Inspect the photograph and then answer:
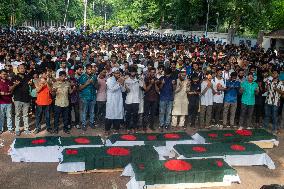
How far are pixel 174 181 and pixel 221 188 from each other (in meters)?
1.11

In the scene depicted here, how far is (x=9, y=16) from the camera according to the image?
39.6 m

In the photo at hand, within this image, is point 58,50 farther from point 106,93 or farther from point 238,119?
point 238,119

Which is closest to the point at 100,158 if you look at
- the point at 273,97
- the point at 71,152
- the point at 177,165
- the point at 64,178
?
the point at 71,152

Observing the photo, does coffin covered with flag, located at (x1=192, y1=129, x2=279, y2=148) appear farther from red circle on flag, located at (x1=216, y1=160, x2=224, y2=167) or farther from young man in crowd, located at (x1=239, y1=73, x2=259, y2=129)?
red circle on flag, located at (x1=216, y1=160, x2=224, y2=167)

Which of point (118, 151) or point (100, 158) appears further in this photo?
point (118, 151)

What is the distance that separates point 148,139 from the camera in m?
9.95

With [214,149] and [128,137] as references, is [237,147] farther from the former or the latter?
[128,137]

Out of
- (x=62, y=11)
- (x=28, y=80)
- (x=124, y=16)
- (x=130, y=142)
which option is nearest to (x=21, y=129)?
(x=28, y=80)

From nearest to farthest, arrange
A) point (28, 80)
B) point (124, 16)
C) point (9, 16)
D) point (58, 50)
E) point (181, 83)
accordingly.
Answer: point (28, 80) → point (181, 83) → point (58, 50) → point (9, 16) → point (124, 16)

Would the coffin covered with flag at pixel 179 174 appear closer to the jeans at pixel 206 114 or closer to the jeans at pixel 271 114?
the jeans at pixel 206 114

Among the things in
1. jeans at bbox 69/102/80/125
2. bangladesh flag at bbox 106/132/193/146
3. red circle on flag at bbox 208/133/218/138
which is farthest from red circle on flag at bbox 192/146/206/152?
jeans at bbox 69/102/80/125

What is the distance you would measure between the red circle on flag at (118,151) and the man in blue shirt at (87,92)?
98.5 inches

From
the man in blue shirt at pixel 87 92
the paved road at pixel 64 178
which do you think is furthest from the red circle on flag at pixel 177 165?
the man in blue shirt at pixel 87 92

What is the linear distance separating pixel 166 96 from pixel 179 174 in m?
3.94
